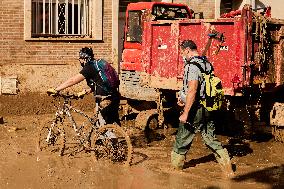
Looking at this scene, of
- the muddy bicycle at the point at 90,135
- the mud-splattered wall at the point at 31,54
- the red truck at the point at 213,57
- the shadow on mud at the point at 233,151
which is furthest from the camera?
the mud-splattered wall at the point at 31,54

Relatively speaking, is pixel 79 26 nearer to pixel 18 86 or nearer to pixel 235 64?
pixel 18 86

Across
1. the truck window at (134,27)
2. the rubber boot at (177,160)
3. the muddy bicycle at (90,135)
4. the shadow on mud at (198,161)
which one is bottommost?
the shadow on mud at (198,161)

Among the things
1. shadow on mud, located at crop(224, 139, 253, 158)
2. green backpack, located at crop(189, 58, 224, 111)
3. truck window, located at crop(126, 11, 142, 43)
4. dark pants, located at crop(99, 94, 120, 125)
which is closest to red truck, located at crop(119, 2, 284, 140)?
truck window, located at crop(126, 11, 142, 43)

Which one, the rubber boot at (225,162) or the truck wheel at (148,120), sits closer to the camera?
the rubber boot at (225,162)

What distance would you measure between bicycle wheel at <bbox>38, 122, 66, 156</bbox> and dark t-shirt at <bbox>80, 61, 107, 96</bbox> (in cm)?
95

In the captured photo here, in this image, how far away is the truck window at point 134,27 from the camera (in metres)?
11.4

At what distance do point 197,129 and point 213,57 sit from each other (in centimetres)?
207

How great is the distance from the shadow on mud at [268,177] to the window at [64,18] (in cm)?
780

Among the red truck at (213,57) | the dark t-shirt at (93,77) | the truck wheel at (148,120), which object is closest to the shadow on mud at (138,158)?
the dark t-shirt at (93,77)

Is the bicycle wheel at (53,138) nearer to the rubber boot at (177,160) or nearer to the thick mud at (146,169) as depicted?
the thick mud at (146,169)

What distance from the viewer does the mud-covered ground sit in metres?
6.89

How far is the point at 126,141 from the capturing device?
7395mm

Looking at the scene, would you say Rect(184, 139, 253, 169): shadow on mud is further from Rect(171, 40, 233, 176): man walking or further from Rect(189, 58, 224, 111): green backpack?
Rect(189, 58, 224, 111): green backpack

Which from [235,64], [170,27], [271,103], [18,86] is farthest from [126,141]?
[18,86]
